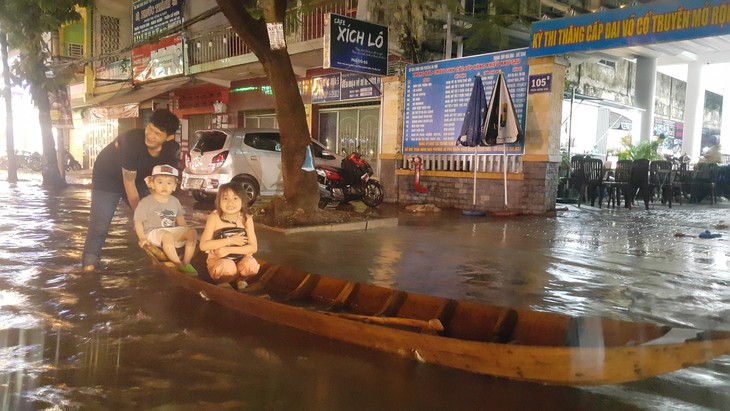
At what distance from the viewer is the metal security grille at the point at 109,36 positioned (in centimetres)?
2573

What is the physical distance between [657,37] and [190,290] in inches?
351

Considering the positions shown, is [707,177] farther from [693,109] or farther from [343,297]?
[343,297]

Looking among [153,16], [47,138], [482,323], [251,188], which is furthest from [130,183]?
[153,16]

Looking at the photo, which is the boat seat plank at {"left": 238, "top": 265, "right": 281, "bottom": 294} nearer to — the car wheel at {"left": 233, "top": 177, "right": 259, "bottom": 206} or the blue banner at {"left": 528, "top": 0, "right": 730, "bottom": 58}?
the car wheel at {"left": 233, "top": 177, "right": 259, "bottom": 206}

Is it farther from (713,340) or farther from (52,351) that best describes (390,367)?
(52,351)

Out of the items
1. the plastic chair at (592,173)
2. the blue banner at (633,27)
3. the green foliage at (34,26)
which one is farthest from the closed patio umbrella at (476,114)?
the green foliage at (34,26)

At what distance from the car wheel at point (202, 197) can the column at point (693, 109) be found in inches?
666

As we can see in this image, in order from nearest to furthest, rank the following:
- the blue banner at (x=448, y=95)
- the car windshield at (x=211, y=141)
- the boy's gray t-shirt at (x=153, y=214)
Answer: the boy's gray t-shirt at (x=153, y=214)
the blue banner at (x=448, y=95)
the car windshield at (x=211, y=141)

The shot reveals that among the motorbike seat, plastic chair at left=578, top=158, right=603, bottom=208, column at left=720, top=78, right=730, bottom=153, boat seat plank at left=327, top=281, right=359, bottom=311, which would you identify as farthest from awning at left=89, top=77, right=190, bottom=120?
column at left=720, top=78, right=730, bottom=153

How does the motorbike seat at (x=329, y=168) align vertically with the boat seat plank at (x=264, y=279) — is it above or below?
above

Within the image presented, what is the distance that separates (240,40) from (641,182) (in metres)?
12.4

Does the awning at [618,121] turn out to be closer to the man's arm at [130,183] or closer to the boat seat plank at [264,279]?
the boat seat plank at [264,279]

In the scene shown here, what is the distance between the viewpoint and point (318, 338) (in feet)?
13.0

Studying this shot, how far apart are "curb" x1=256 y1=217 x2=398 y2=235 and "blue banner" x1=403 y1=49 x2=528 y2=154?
3.70m
